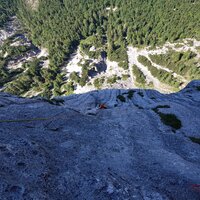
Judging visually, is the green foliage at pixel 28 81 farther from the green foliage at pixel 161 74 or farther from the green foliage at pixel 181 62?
the green foliage at pixel 181 62

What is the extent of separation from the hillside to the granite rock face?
92893 mm

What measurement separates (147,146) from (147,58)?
127978 millimetres

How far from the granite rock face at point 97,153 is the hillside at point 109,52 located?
9289cm

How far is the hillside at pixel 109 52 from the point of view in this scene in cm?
13250

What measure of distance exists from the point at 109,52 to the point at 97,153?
142 metres

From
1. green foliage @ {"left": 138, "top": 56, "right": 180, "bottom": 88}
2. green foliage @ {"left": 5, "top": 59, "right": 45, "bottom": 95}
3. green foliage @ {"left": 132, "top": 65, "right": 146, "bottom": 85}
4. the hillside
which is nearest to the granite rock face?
green foliage @ {"left": 138, "top": 56, "right": 180, "bottom": 88}

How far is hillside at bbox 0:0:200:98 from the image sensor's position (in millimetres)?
132500

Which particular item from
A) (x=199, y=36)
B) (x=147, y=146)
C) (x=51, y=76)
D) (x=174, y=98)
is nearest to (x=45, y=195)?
(x=147, y=146)

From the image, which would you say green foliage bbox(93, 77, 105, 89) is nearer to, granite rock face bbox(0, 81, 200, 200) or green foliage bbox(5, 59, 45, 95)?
green foliage bbox(5, 59, 45, 95)

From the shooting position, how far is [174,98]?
5722 centimetres

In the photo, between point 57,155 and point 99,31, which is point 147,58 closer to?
point 99,31

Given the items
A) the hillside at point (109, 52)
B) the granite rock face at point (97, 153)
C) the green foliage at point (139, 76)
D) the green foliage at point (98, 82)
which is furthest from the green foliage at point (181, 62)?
the granite rock face at point (97, 153)

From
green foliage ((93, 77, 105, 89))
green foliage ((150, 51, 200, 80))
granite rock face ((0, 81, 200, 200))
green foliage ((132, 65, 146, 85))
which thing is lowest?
green foliage ((93, 77, 105, 89))

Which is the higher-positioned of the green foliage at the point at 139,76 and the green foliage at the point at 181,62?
the green foliage at the point at 181,62
